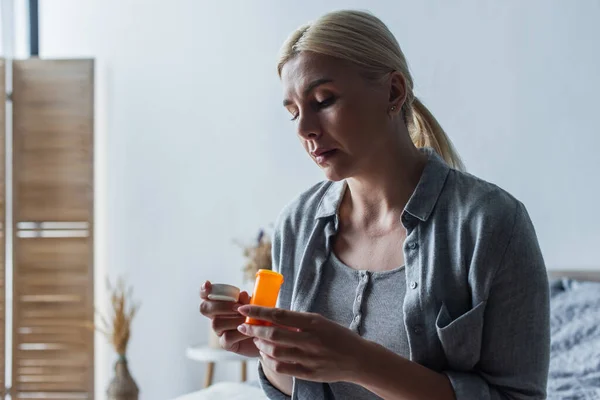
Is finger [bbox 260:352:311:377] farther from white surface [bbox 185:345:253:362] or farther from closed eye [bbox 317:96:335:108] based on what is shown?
white surface [bbox 185:345:253:362]

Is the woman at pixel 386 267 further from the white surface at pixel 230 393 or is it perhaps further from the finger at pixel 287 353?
the white surface at pixel 230 393

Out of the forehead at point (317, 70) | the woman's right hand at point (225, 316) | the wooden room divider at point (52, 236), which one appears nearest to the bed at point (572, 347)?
the woman's right hand at point (225, 316)

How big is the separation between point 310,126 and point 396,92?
0.56 ft

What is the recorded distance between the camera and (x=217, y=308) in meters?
1.21

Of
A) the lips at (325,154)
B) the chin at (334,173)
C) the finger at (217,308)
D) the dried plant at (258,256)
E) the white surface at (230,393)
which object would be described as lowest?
the white surface at (230,393)

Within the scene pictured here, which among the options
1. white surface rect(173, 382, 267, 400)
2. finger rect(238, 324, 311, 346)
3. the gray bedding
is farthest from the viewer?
white surface rect(173, 382, 267, 400)

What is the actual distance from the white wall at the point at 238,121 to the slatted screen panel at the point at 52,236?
0.29m

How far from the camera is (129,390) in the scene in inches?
143

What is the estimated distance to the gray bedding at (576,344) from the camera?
218 cm

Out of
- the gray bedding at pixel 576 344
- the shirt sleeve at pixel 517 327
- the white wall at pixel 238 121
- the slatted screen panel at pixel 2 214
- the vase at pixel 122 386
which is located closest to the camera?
the shirt sleeve at pixel 517 327

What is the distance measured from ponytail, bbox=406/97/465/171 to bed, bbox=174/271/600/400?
1.04m

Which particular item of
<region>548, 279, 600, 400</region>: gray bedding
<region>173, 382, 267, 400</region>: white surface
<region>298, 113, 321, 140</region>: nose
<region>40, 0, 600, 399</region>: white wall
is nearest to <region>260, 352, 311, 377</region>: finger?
<region>298, 113, 321, 140</region>: nose

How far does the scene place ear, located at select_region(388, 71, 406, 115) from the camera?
125 cm

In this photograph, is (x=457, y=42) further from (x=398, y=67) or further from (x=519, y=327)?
(x=519, y=327)
